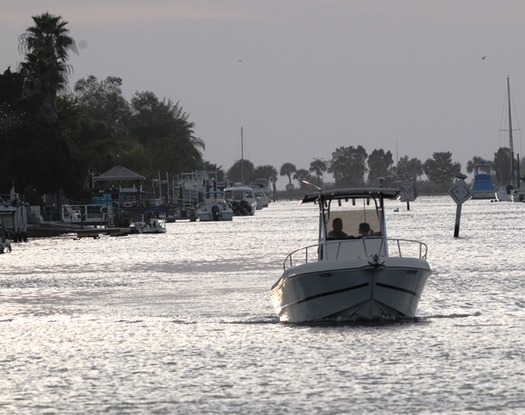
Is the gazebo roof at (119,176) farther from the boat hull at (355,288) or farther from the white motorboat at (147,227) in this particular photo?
the boat hull at (355,288)

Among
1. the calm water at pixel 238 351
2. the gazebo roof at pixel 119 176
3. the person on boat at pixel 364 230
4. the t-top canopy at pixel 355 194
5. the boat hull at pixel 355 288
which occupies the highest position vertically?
the gazebo roof at pixel 119 176

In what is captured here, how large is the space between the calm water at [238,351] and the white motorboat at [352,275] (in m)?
0.52

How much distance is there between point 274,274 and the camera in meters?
59.7

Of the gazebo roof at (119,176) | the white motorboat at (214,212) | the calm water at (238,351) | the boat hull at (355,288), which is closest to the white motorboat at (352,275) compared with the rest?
the boat hull at (355,288)

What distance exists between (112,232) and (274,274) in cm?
5378

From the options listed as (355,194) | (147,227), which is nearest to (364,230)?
(355,194)

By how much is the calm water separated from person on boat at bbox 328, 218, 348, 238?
224cm

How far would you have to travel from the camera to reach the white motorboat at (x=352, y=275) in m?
33.7

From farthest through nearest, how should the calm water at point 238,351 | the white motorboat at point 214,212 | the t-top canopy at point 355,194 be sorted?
the white motorboat at point 214,212, the t-top canopy at point 355,194, the calm water at point 238,351

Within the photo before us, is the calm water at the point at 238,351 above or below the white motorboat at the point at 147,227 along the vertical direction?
below

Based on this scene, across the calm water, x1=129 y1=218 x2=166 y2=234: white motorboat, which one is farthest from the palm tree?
the calm water

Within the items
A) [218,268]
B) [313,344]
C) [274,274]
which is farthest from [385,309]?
[218,268]

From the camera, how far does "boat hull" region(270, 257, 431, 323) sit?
3353cm

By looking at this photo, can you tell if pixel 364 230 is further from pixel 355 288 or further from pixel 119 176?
pixel 119 176
